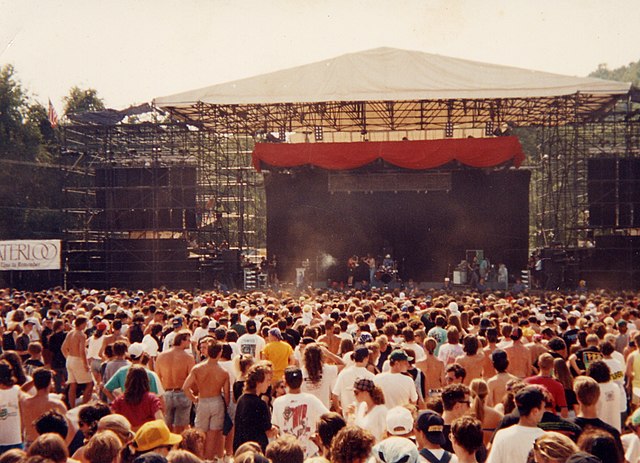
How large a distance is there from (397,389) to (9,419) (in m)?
3.36

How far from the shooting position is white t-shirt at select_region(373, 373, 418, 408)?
6668mm

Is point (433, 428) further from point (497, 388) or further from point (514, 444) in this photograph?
point (497, 388)

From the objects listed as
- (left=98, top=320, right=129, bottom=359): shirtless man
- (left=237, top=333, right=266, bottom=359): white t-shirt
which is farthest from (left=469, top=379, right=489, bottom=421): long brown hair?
(left=98, top=320, right=129, bottom=359): shirtless man

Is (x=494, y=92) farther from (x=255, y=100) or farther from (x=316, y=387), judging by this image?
(x=316, y=387)

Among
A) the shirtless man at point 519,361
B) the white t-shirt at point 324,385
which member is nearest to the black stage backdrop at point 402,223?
the shirtless man at point 519,361

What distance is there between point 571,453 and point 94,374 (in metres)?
7.46

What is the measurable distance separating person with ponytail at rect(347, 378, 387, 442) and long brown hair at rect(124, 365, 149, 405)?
1772 millimetres

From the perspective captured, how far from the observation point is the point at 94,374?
9.91 meters

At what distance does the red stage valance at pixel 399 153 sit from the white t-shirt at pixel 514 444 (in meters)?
22.9

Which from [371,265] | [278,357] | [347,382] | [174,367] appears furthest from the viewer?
[371,265]

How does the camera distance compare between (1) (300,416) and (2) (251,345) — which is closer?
(1) (300,416)

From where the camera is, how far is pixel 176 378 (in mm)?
7922

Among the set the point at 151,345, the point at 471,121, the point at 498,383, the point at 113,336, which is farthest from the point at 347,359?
the point at 471,121

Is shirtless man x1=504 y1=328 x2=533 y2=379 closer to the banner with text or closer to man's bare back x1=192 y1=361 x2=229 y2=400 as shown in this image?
man's bare back x1=192 y1=361 x2=229 y2=400
